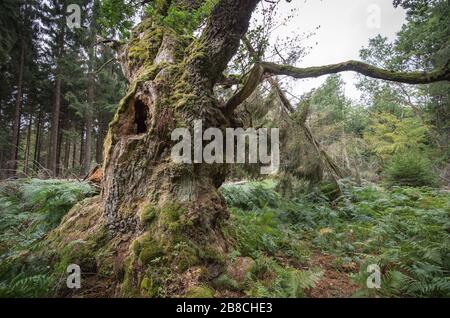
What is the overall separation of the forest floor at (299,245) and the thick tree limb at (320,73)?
2.11 m

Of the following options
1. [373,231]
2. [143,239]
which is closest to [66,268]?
[143,239]

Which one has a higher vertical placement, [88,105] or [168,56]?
[88,105]

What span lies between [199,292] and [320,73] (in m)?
3.79

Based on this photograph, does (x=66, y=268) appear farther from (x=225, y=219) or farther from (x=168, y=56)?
(x=168, y=56)

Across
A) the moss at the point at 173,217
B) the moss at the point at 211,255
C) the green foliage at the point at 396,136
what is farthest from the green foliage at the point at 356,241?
the green foliage at the point at 396,136

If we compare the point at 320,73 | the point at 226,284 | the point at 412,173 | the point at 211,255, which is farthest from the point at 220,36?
the point at 412,173

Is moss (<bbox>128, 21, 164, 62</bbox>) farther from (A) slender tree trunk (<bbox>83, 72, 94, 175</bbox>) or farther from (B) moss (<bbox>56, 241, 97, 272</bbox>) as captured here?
(A) slender tree trunk (<bbox>83, 72, 94, 175</bbox>)

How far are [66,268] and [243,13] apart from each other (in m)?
4.00

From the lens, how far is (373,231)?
15.4ft

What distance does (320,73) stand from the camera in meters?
4.39

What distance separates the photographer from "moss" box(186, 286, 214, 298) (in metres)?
2.59

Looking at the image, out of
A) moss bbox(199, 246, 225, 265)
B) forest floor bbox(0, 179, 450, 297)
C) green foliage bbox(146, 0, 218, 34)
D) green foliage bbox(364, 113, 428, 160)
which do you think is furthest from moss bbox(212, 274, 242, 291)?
green foliage bbox(364, 113, 428, 160)
